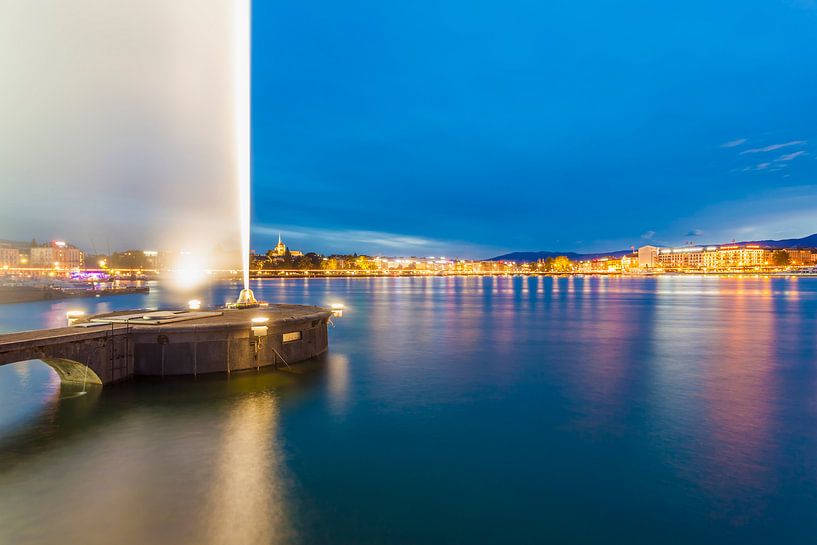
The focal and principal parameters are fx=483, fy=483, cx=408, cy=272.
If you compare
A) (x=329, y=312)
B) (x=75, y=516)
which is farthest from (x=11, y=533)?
(x=329, y=312)

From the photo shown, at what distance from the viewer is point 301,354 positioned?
30.4 metres

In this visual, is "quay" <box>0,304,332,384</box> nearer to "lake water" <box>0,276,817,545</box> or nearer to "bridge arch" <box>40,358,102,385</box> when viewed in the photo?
"bridge arch" <box>40,358,102,385</box>

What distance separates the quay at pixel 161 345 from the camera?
21812 millimetres

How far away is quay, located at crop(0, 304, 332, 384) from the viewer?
71.6 feet

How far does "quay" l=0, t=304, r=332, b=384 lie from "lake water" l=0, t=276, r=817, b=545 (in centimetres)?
88

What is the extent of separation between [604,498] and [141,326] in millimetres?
22818

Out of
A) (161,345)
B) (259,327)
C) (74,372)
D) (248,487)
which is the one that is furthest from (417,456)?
(74,372)

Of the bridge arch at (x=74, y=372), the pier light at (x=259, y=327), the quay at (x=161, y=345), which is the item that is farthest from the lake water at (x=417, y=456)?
the pier light at (x=259, y=327)

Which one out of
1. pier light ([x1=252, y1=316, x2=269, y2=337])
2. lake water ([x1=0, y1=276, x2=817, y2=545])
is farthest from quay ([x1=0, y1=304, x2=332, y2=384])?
lake water ([x1=0, y1=276, x2=817, y2=545])

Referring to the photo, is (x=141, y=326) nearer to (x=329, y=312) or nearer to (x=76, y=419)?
(x=76, y=419)

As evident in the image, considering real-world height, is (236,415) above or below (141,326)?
below

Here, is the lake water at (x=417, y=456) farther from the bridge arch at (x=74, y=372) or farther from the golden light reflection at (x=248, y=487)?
the bridge arch at (x=74, y=372)

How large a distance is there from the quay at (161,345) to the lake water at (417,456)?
0.88m

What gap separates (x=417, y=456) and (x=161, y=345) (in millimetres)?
15465
